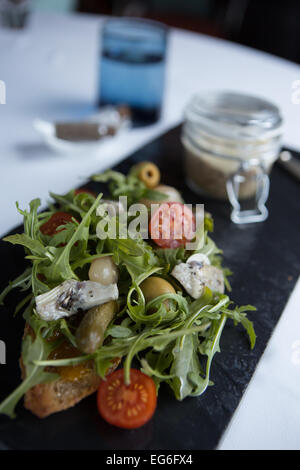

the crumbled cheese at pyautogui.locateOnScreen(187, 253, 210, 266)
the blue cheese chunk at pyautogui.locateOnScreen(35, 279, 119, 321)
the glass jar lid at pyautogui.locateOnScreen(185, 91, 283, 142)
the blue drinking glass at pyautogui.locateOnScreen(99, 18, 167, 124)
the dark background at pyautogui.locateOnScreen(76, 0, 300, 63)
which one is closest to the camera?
the blue cheese chunk at pyautogui.locateOnScreen(35, 279, 119, 321)

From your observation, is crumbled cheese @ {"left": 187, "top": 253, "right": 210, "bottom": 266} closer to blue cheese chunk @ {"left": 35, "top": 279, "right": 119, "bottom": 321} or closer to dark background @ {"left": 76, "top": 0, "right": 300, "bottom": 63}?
blue cheese chunk @ {"left": 35, "top": 279, "right": 119, "bottom": 321}

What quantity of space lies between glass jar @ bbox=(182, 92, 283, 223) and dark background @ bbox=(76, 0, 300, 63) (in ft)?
6.39

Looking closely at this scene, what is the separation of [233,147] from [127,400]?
32.9 inches

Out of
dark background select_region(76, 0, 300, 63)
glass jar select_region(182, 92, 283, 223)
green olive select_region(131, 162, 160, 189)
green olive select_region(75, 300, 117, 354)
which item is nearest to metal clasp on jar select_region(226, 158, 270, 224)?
glass jar select_region(182, 92, 283, 223)

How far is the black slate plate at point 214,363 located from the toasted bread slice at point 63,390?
0.01 metres

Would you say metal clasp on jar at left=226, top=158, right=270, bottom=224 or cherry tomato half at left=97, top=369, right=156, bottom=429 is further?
A: metal clasp on jar at left=226, top=158, right=270, bottom=224

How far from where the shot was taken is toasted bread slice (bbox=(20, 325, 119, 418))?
805mm

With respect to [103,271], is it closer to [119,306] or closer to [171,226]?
[119,306]

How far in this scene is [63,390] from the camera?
84cm

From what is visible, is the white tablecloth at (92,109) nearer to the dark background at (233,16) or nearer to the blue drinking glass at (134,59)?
the blue drinking glass at (134,59)

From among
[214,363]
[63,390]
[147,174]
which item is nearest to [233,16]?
[147,174]

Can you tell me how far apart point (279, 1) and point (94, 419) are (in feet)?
11.3

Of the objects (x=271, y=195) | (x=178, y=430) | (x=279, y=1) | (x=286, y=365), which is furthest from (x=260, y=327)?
(x=279, y=1)

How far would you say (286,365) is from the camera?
101cm
